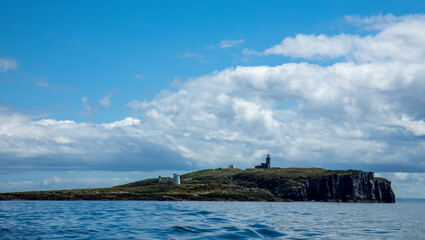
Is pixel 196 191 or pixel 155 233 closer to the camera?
pixel 155 233

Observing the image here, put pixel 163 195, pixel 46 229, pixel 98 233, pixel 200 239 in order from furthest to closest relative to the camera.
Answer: pixel 163 195
pixel 46 229
pixel 98 233
pixel 200 239

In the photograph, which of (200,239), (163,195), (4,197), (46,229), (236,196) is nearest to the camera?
(200,239)

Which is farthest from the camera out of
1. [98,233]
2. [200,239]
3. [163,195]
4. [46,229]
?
[163,195]

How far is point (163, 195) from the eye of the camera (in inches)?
6309

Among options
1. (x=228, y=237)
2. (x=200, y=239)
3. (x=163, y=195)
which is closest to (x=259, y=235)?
(x=228, y=237)

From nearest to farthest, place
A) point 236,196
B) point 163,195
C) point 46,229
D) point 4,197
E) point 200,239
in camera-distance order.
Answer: point 200,239, point 46,229, point 4,197, point 163,195, point 236,196

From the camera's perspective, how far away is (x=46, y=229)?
35156 millimetres

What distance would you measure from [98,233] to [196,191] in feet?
490

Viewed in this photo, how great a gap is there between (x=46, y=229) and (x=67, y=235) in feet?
18.4

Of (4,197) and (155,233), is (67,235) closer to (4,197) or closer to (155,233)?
(155,233)

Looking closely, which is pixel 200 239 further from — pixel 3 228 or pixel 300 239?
pixel 3 228

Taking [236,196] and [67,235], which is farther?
[236,196]

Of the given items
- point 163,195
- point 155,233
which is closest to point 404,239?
point 155,233

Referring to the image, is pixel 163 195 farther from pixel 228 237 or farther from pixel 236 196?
pixel 228 237
